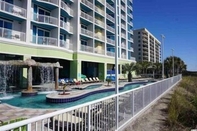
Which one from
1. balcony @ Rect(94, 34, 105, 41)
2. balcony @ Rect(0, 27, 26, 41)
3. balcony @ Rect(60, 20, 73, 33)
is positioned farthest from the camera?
balcony @ Rect(94, 34, 105, 41)

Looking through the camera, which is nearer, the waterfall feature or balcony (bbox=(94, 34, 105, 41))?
the waterfall feature

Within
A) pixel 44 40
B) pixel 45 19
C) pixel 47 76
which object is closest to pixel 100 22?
pixel 45 19

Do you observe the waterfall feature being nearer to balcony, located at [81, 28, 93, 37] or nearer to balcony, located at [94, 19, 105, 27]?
balcony, located at [81, 28, 93, 37]

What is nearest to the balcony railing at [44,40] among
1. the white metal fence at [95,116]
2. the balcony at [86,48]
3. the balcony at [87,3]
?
the balcony at [86,48]

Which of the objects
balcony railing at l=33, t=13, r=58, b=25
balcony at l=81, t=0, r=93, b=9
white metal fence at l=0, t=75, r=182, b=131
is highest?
balcony at l=81, t=0, r=93, b=9

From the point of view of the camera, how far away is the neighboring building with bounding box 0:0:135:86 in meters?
17.9

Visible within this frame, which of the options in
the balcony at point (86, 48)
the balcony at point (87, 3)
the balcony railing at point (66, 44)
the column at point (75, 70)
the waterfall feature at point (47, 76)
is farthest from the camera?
the balcony at point (87, 3)

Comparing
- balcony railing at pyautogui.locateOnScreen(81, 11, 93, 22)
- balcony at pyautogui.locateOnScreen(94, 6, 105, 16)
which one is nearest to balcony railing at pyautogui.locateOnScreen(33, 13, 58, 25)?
balcony railing at pyautogui.locateOnScreen(81, 11, 93, 22)

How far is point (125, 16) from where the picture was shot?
45625 mm

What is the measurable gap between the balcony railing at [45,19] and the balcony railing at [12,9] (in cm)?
156

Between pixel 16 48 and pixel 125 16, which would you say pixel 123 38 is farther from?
pixel 16 48

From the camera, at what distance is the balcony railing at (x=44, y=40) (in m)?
20.2

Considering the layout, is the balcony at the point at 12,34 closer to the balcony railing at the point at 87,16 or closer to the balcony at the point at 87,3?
the balcony railing at the point at 87,16

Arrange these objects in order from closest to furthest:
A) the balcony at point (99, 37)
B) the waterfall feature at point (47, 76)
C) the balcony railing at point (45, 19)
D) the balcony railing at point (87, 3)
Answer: the balcony railing at point (45, 19), the waterfall feature at point (47, 76), the balcony railing at point (87, 3), the balcony at point (99, 37)
